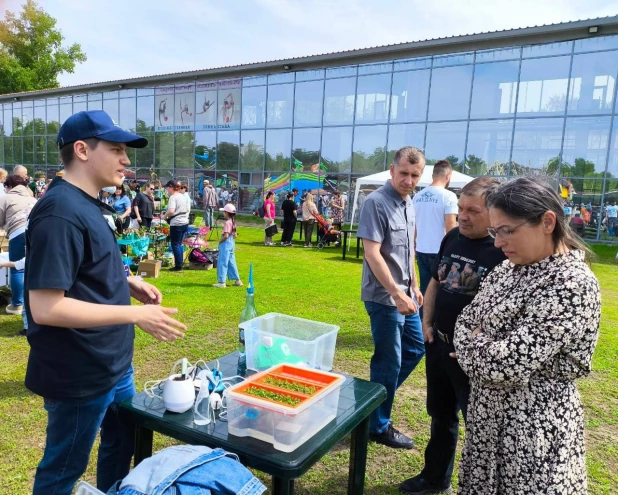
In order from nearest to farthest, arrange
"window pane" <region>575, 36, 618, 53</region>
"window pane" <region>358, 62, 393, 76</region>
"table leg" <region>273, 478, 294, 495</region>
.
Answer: "table leg" <region>273, 478, 294, 495</region> < "window pane" <region>575, 36, 618, 53</region> < "window pane" <region>358, 62, 393, 76</region>

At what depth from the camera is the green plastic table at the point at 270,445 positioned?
1498 millimetres

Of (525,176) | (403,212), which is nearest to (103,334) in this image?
(525,176)

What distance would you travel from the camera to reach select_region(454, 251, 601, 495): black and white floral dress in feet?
5.12

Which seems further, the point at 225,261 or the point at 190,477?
the point at 225,261

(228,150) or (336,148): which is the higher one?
(336,148)

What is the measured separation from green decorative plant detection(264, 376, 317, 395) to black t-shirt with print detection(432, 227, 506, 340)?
100 cm

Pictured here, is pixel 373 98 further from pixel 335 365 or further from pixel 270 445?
pixel 270 445

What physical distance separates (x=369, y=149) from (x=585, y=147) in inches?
301

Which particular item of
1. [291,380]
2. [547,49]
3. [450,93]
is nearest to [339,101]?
[450,93]

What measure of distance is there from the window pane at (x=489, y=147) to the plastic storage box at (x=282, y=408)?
16.0 metres

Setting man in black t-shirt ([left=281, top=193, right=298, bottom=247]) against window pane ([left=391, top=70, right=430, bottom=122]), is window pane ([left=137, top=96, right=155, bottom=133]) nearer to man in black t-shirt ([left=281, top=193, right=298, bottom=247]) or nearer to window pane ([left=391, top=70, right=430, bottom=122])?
window pane ([left=391, top=70, right=430, bottom=122])

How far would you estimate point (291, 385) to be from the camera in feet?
5.57

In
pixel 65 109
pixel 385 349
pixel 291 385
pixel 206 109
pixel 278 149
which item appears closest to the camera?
pixel 291 385

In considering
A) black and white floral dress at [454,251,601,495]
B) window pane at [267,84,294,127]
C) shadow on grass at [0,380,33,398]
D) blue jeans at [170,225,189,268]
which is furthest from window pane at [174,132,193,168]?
black and white floral dress at [454,251,601,495]
